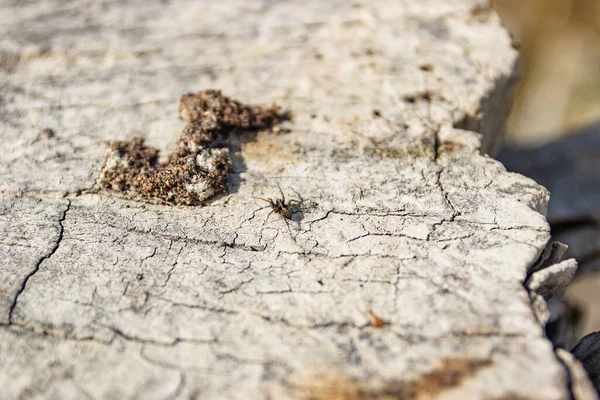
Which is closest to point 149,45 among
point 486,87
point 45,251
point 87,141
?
point 87,141

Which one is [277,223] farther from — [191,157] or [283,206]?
[191,157]

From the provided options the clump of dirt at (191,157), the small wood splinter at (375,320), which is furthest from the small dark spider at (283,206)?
the small wood splinter at (375,320)

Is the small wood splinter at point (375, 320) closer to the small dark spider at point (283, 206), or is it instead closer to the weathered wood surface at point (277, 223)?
the weathered wood surface at point (277, 223)

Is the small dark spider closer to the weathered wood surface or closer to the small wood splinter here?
the weathered wood surface

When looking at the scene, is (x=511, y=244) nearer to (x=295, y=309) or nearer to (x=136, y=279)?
(x=295, y=309)

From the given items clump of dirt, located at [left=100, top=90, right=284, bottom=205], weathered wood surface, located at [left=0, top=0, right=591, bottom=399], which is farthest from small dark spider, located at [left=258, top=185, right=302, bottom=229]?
clump of dirt, located at [left=100, top=90, right=284, bottom=205]

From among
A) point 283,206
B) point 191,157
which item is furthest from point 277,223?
point 191,157

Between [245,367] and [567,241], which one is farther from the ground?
[245,367]
